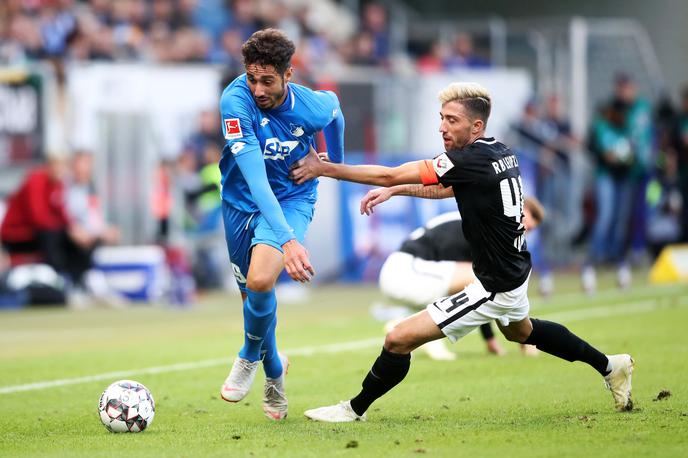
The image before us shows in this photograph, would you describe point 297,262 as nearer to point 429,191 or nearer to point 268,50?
point 429,191

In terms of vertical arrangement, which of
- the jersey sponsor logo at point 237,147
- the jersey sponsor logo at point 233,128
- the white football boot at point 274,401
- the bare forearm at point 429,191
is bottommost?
the white football boot at point 274,401

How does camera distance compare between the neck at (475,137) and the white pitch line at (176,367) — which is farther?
the white pitch line at (176,367)

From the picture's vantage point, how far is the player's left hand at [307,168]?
7762 millimetres

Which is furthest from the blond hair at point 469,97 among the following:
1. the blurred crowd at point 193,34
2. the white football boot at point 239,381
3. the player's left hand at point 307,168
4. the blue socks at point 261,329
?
the blurred crowd at point 193,34

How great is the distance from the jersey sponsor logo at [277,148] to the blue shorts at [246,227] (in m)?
0.34

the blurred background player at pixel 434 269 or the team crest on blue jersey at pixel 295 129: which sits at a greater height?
the team crest on blue jersey at pixel 295 129

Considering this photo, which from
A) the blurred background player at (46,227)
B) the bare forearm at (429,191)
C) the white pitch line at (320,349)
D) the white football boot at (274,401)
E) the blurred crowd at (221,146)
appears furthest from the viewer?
the blurred crowd at (221,146)

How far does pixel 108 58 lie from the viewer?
1973 centimetres

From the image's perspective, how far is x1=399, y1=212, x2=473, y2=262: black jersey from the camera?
437 inches

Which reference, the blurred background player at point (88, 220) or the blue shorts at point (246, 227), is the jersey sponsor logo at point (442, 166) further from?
the blurred background player at point (88, 220)

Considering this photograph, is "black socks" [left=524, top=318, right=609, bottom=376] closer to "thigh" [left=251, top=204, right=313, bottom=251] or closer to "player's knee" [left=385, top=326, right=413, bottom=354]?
"player's knee" [left=385, top=326, right=413, bottom=354]

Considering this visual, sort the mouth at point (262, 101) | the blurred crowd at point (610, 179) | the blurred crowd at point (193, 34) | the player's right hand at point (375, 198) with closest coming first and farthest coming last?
1. the player's right hand at point (375, 198)
2. the mouth at point (262, 101)
3. the blurred crowd at point (193, 34)
4. the blurred crowd at point (610, 179)

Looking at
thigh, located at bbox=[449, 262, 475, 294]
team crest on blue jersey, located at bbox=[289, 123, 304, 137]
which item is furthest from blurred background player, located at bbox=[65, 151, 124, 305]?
team crest on blue jersey, located at bbox=[289, 123, 304, 137]

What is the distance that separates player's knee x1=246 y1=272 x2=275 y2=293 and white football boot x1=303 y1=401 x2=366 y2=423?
0.85m
